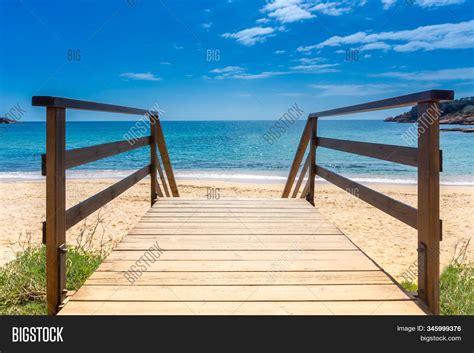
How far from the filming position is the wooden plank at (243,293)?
2.26m

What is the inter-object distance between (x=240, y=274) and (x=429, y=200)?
1.26 metres

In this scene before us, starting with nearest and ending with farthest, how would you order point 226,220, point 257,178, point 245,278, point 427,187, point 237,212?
point 427,187 → point 245,278 → point 226,220 → point 237,212 → point 257,178

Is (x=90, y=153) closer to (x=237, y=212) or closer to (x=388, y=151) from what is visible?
(x=388, y=151)

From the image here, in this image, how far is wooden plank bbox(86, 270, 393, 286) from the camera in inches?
99.0

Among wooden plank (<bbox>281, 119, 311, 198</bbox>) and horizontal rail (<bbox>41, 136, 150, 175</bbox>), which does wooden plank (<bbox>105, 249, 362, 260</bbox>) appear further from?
wooden plank (<bbox>281, 119, 311, 198</bbox>)

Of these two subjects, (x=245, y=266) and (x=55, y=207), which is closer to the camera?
(x=55, y=207)

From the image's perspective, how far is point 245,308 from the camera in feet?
7.02

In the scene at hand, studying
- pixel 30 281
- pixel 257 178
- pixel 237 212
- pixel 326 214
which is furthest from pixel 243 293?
pixel 257 178

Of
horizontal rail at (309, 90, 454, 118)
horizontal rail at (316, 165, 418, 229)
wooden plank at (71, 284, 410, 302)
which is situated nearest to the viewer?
horizontal rail at (309, 90, 454, 118)

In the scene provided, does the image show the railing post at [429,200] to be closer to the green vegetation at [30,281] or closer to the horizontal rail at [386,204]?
the horizontal rail at [386,204]

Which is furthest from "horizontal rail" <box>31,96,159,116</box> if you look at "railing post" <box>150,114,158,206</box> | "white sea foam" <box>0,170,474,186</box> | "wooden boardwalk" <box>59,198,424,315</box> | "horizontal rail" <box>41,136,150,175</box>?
"white sea foam" <box>0,170,474,186</box>

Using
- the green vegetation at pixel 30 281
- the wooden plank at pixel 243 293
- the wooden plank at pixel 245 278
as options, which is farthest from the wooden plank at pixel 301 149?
the wooden plank at pixel 243 293

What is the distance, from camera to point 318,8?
131 feet
